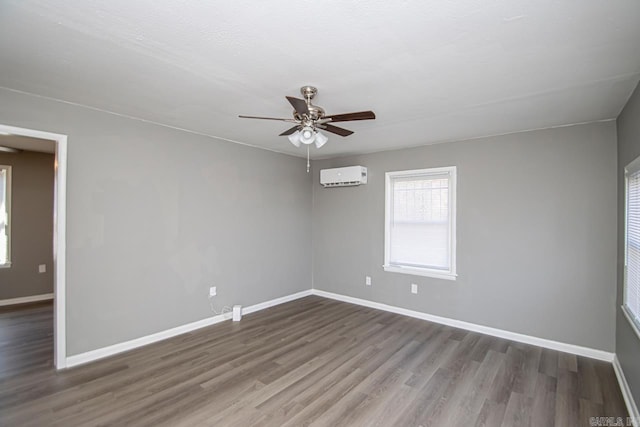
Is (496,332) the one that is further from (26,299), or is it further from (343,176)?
(26,299)

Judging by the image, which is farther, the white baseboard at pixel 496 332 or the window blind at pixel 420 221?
the window blind at pixel 420 221

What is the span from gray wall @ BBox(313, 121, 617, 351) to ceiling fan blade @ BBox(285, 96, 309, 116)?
2.61 meters

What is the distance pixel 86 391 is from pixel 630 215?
15.8 feet

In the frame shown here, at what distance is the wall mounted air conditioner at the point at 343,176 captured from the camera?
16.0 ft

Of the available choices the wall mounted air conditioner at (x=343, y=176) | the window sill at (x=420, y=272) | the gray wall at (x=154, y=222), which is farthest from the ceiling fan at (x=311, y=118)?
the window sill at (x=420, y=272)

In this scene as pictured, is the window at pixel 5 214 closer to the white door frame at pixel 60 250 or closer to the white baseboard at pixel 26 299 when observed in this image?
the white baseboard at pixel 26 299

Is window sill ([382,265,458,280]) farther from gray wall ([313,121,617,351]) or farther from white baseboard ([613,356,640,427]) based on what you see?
white baseboard ([613,356,640,427])

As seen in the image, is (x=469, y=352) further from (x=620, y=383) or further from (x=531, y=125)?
(x=531, y=125)

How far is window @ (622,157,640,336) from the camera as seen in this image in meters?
2.35

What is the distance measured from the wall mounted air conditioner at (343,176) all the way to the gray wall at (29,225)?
4.71m

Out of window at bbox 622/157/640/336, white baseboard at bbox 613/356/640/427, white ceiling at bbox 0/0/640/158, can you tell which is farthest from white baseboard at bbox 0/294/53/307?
window at bbox 622/157/640/336

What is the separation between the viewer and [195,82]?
239 centimetres

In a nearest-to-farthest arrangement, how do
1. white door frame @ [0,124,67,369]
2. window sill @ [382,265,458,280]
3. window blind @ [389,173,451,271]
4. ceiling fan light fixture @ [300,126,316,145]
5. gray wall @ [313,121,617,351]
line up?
ceiling fan light fixture @ [300,126,316,145], white door frame @ [0,124,67,369], gray wall @ [313,121,617,351], window sill @ [382,265,458,280], window blind @ [389,173,451,271]

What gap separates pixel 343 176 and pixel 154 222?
2.83 metres
